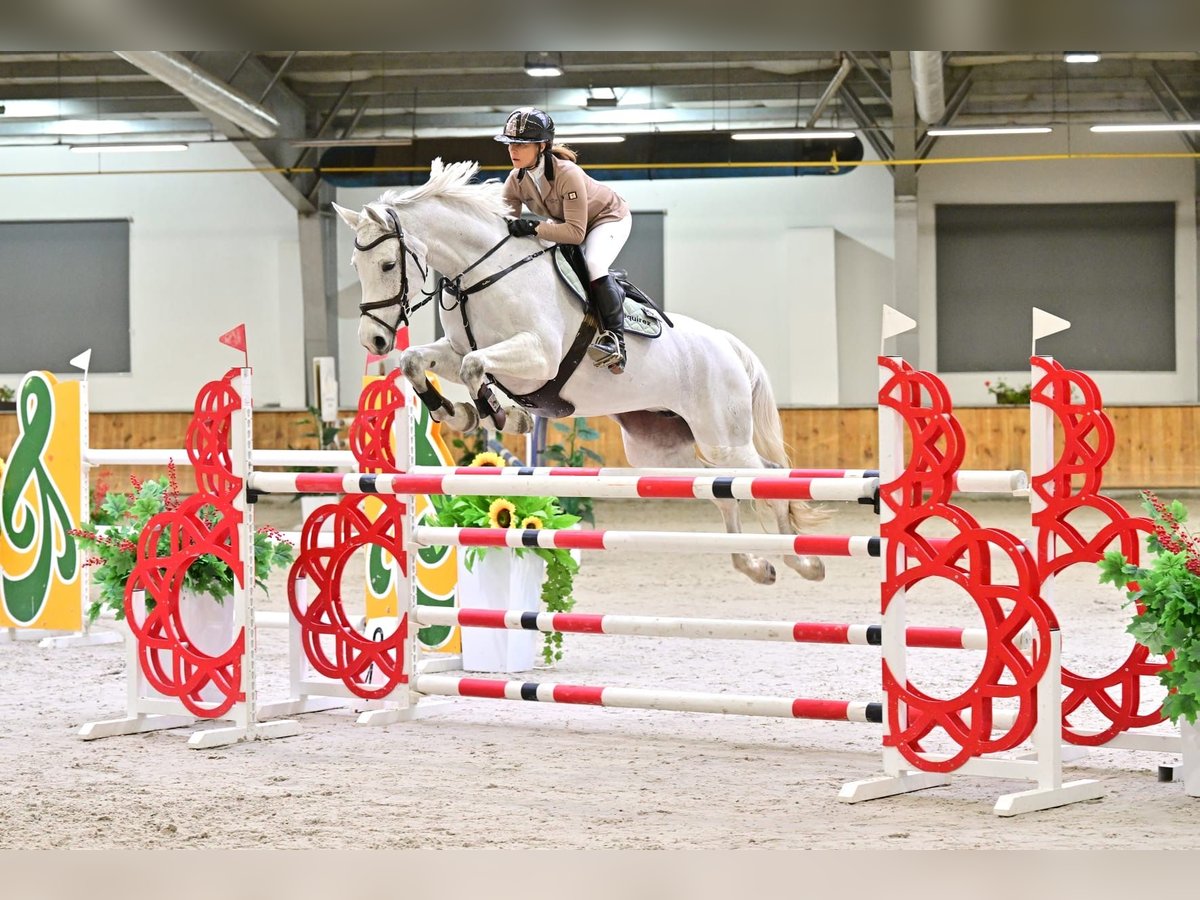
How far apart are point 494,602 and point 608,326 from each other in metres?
1.27

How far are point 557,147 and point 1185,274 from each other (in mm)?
10897

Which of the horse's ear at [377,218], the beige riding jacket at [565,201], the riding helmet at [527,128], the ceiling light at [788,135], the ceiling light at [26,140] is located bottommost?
the horse's ear at [377,218]

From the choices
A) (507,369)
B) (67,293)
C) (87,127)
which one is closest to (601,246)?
(507,369)

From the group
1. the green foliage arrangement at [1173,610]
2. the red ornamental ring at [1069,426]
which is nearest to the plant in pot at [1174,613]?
the green foliage arrangement at [1173,610]

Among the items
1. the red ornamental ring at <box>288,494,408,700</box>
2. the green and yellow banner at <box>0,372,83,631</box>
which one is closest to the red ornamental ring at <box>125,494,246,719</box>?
the red ornamental ring at <box>288,494,408,700</box>

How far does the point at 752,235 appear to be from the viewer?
13211 millimetres

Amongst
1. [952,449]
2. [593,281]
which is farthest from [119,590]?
[952,449]

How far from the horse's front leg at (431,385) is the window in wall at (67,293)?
440 inches

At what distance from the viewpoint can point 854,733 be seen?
3.50m

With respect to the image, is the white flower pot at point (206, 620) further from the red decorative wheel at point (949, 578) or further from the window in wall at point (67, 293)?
the window in wall at point (67, 293)

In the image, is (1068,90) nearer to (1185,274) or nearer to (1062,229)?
(1062,229)

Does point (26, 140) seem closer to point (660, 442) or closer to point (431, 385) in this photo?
point (660, 442)

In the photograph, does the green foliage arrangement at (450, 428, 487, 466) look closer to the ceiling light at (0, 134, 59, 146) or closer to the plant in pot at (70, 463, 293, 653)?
the plant in pot at (70, 463, 293, 653)

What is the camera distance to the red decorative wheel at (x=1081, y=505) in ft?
8.75
